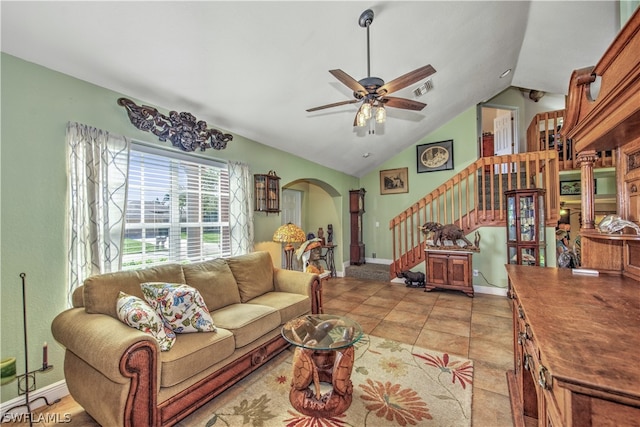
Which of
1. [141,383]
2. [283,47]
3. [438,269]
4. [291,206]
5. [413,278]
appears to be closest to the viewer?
[141,383]

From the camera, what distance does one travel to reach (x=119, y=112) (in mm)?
2307

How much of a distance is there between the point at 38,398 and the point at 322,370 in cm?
198

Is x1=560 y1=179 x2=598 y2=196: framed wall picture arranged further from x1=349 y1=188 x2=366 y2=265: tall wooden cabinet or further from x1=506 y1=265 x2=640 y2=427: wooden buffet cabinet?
x1=506 y1=265 x2=640 y2=427: wooden buffet cabinet

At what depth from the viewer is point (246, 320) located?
214 cm

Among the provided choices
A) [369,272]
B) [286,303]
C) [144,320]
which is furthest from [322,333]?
[369,272]

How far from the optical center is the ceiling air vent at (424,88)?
376 cm

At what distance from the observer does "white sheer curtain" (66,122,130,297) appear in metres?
2.00

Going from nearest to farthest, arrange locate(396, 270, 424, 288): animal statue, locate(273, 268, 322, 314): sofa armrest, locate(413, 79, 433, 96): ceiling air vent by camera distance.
→ locate(273, 268, 322, 314): sofa armrest → locate(413, 79, 433, 96): ceiling air vent → locate(396, 270, 424, 288): animal statue

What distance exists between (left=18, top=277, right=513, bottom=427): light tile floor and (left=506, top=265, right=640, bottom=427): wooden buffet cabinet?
0.42 m

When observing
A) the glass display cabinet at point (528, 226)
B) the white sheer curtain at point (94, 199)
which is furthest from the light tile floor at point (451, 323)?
the white sheer curtain at point (94, 199)

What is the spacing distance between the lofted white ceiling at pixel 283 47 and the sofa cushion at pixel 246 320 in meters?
2.12

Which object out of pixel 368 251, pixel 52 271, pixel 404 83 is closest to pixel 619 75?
pixel 404 83

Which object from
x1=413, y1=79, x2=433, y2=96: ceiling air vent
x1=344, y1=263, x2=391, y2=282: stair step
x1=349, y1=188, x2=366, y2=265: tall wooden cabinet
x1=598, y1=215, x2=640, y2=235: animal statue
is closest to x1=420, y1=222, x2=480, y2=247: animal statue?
x1=344, y1=263, x2=391, y2=282: stair step

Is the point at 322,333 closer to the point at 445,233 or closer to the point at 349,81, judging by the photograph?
the point at 349,81
